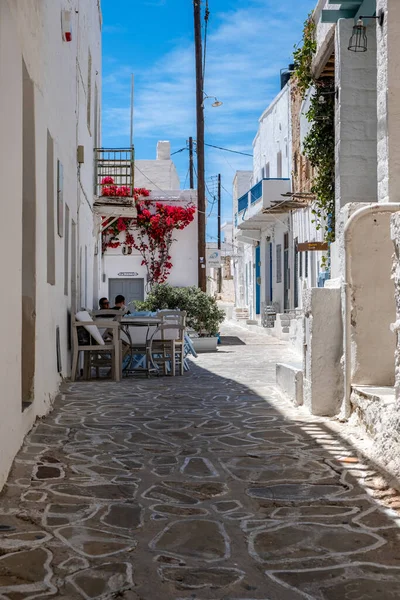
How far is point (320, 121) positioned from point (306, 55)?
101cm

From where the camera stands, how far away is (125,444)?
532 centimetres

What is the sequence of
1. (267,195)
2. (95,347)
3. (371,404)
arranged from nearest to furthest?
(371,404), (95,347), (267,195)

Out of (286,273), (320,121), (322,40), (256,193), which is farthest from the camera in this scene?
(256,193)

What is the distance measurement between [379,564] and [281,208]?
18616 millimetres

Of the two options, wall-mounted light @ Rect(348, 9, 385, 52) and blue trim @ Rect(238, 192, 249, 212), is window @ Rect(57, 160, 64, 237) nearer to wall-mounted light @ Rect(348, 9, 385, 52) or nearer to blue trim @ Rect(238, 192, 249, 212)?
wall-mounted light @ Rect(348, 9, 385, 52)

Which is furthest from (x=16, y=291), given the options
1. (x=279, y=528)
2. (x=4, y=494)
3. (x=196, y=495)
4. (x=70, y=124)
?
(x=70, y=124)

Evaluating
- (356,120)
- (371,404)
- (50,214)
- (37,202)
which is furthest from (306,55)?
(371,404)

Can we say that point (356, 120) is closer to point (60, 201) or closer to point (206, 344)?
Result: point (60, 201)

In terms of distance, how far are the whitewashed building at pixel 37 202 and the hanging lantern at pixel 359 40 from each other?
3.36 metres

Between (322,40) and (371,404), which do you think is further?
(322,40)

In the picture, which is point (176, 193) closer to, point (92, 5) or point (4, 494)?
point (92, 5)

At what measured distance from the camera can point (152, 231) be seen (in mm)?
23859

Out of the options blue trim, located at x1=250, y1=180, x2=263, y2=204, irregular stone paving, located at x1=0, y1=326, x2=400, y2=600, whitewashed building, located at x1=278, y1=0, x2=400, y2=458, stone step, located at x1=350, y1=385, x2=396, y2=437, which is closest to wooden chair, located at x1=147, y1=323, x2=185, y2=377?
whitewashed building, located at x1=278, y1=0, x2=400, y2=458

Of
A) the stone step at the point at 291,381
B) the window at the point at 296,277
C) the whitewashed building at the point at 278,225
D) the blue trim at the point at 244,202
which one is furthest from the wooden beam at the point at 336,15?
the blue trim at the point at 244,202
